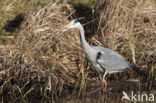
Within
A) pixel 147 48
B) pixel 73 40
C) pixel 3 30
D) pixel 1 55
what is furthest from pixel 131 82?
pixel 3 30

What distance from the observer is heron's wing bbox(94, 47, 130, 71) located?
9781 millimetres

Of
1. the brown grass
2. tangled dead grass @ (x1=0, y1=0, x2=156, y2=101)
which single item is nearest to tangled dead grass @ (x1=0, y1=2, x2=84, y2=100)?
tangled dead grass @ (x1=0, y1=0, x2=156, y2=101)

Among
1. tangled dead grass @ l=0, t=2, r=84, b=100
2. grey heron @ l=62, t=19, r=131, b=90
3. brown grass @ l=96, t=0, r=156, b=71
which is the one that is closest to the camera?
tangled dead grass @ l=0, t=2, r=84, b=100

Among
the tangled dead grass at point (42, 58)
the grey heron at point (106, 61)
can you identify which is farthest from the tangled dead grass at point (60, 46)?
the grey heron at point (106, 61)

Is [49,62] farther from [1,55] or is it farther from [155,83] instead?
[155,83]

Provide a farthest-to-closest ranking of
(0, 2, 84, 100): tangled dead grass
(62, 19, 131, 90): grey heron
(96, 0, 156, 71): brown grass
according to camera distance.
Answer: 1. (96, 0, 156, 71): brown grass
2. (62, 19, 131, 90): grey heron
3. (0, 2, 84, 100): tangled dead grass

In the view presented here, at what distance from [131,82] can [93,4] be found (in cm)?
346

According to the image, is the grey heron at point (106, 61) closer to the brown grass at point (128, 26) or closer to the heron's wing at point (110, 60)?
the heron's wing at point (110, 60)

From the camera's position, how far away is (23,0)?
41.5 ft

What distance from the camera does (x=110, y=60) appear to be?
32.4 feet

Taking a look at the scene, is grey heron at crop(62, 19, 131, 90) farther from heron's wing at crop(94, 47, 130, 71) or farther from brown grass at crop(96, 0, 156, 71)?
brown grass at crop(96, 0, 156, 71)

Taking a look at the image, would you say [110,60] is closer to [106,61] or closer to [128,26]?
[106,61]

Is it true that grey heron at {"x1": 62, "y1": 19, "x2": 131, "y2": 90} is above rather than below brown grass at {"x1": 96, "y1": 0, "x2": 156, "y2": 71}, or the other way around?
below

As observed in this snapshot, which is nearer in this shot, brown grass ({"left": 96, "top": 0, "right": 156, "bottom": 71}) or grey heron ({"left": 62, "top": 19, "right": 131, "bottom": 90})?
grey heron ({"left": 62, "top": 19, "right": 131, "bottom": 90})
